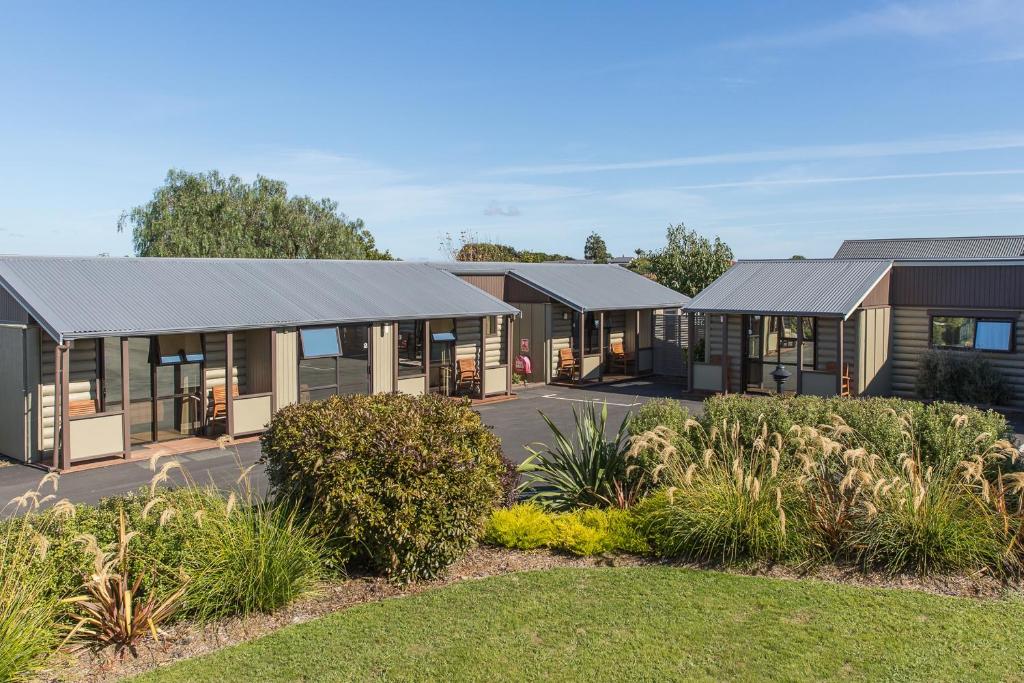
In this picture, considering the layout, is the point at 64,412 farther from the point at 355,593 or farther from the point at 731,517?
the point at 731,517

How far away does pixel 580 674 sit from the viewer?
6418 mm

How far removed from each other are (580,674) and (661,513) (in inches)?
118

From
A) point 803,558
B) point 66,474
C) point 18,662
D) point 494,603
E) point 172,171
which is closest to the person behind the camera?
point 18,662

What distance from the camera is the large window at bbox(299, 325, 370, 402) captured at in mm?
19359

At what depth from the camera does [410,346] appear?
23.5m

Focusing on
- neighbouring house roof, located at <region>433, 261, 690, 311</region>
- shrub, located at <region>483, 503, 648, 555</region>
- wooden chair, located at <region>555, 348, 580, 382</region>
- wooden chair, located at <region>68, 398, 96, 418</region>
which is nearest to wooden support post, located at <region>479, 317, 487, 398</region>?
neighbouring house roof, located at <region>433, 261, 690, 311</region>

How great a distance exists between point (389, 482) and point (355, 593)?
1.09 m

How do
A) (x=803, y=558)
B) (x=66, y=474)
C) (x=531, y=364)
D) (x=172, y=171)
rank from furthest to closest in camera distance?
(x=172, y=171) < (x=531, y=364) < (x=66, y=474) < (x=803, y=558)

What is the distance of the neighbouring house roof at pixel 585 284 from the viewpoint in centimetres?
2655

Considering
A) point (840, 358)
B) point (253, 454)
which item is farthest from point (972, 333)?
point (253, 454)

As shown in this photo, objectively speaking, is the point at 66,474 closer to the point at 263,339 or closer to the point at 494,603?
the point at 263,339

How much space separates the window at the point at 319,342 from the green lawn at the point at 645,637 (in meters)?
11.8

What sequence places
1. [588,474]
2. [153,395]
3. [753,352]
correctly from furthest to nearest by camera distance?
[753,352], [153,395], [588,474]

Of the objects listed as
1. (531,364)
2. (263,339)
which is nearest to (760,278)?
(531,364)
